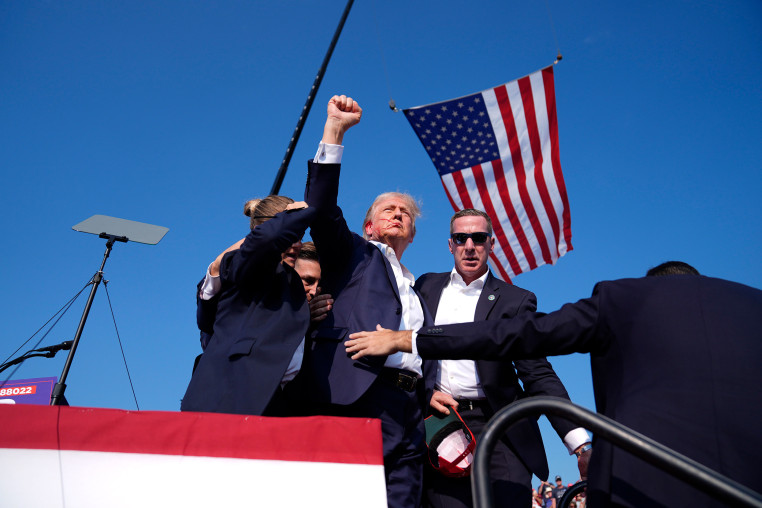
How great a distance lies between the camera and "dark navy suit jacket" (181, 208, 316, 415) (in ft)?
7.74

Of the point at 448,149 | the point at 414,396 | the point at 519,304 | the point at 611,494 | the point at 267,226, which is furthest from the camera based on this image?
the point at 448,149

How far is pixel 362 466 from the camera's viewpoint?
196 centimetres

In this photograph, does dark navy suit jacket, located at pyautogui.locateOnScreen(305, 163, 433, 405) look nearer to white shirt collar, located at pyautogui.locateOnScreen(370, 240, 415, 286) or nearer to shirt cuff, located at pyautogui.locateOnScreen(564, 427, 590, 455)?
white shirt collar, located at pyautogui.locateOnScreen(370, 240, 415, 286)

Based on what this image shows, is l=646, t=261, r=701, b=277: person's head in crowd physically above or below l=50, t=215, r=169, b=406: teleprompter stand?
below

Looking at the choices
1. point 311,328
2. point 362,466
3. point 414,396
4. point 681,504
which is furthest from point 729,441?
point 311,328

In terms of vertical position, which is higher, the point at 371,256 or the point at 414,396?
the point at 371,256

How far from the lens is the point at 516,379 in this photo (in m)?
3.40

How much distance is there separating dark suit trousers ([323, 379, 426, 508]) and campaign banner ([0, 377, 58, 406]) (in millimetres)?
6953

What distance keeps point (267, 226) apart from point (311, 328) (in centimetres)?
67

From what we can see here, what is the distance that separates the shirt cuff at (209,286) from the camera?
282 cm

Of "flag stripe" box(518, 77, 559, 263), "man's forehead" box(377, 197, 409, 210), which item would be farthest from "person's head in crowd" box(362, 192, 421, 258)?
"flag stripe" box(518, 77, 559, 263)

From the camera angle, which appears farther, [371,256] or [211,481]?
[371,256]

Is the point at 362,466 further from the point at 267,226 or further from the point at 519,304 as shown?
the point at 519,304

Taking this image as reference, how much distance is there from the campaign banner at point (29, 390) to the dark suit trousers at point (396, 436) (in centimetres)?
695
